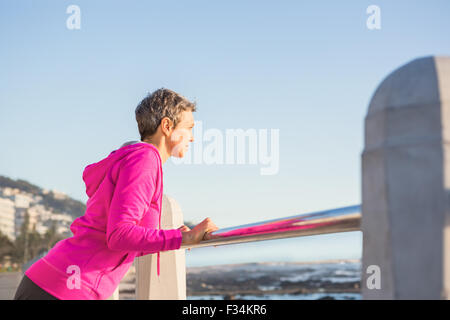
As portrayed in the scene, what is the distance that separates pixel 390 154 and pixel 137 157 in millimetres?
1153

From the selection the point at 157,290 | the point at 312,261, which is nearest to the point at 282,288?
the point at 312,261

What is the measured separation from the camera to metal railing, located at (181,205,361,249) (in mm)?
1190

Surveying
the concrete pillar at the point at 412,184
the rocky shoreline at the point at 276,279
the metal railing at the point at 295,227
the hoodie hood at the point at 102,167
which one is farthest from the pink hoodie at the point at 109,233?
the rocky shoreline at the point at 276,279

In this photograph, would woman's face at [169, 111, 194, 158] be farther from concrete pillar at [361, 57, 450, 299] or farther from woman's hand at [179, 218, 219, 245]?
concrete pillar at [361, 57, 450, 299]

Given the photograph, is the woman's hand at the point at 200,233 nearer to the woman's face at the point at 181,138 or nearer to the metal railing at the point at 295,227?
the metal railing at the point at 295,227

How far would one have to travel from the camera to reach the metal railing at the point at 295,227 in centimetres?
119

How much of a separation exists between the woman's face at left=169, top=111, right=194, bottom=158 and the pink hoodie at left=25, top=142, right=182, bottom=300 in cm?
23

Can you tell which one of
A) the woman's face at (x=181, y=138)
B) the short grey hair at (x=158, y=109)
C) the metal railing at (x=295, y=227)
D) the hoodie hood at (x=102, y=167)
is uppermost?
the short grey hair at (x=158, y=109)

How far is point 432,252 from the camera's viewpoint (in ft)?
2.58

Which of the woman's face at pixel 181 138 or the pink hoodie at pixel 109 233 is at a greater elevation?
the woman's face at pixel 181 138

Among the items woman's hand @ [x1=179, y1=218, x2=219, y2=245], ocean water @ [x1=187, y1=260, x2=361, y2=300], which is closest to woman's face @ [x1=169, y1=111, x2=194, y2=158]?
woman's hand @ [x1=179, y1=218, x2=219, y2=245]
